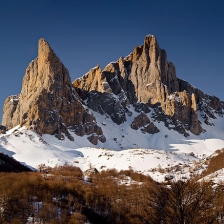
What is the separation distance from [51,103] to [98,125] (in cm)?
2967

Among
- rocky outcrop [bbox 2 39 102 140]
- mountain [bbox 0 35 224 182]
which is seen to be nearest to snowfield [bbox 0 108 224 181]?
mountain [bbox 0 35 224 182]

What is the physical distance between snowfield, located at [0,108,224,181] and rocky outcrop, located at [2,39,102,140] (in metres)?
5.85

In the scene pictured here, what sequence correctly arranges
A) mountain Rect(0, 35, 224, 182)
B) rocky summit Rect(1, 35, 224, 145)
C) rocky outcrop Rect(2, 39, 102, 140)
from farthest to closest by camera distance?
rocky summit Rect(1, 35, 224, 145) < rocky outcrop Rect(2, 39, 102, 140) < mountain Rect(0, 35, 224, 182)

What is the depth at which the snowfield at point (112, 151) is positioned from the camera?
362 feet

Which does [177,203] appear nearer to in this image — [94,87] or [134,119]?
[134,119]

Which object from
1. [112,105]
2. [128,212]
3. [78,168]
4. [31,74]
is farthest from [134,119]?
[128,212]

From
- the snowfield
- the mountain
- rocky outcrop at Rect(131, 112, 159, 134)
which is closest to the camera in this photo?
the snowfield

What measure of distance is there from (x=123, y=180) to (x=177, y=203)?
81108 millimetres

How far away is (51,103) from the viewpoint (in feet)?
494

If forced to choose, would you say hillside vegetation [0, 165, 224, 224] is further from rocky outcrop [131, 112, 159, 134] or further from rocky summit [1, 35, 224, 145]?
rocky outcrop [131, 112, 159, 134]

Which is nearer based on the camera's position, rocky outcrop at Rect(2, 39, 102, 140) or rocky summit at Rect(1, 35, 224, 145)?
rocky outcrop at Rect(2, 39, 102, 140)

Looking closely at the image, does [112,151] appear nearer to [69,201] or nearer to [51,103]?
[51,103]

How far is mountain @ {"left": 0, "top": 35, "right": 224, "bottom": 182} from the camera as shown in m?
119

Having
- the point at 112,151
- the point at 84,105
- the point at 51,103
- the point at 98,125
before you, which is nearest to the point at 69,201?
the point at 112,151
